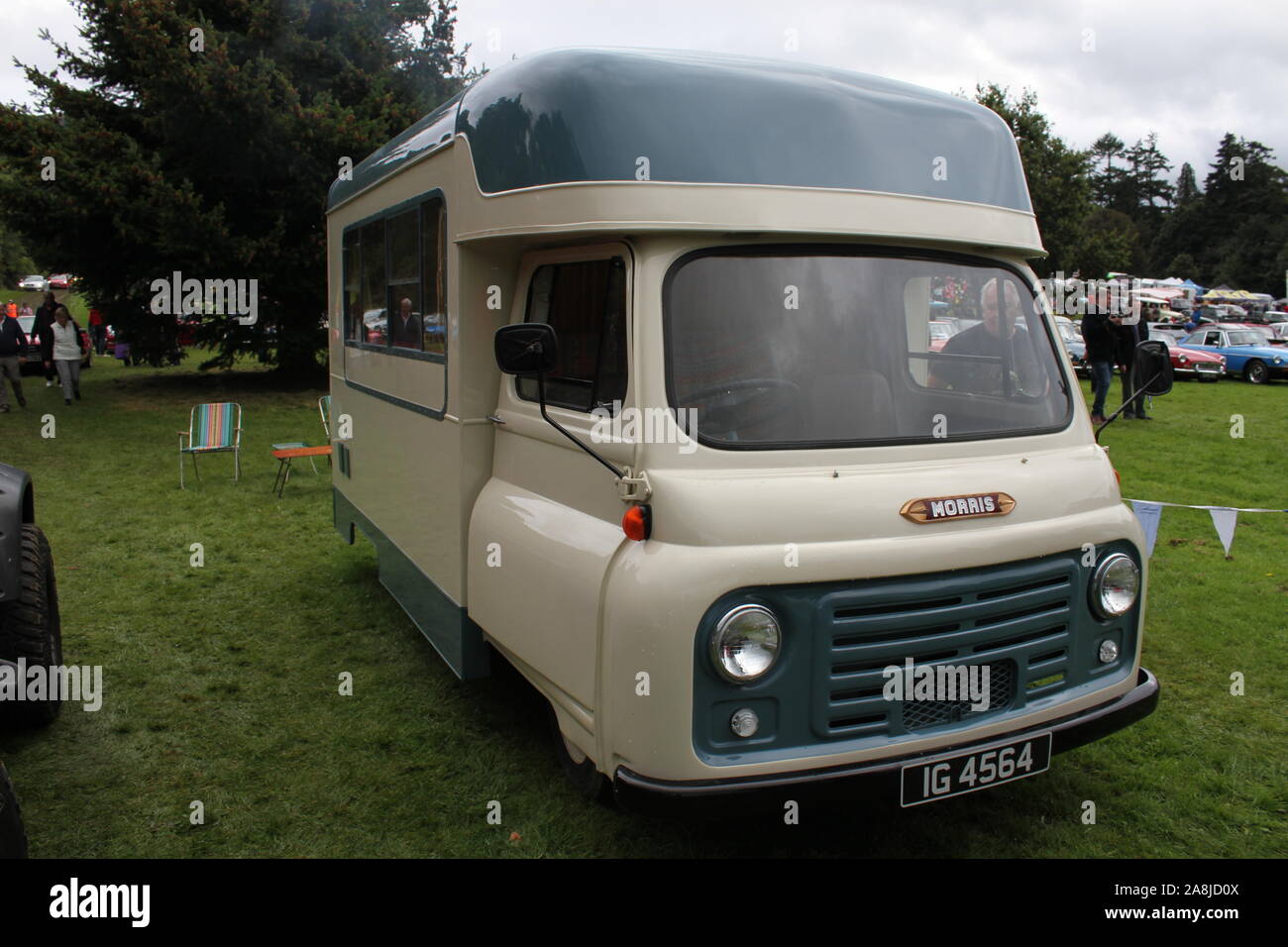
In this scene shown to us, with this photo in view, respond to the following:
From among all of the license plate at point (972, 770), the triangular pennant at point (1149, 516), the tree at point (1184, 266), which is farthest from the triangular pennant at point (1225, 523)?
the tree at point (1184, 266)

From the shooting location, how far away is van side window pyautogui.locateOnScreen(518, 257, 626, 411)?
369cm

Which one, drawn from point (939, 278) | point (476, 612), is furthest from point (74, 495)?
point (939, 278)

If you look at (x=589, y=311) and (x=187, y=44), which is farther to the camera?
(x=187, y=44)

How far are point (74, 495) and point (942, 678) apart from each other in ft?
35.0

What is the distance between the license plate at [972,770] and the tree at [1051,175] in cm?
2991

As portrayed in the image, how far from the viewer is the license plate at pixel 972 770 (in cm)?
335

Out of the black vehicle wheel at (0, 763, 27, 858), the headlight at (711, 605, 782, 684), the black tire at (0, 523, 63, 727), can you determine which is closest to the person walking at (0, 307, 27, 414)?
the black tire at (0, 523, 63, 727)

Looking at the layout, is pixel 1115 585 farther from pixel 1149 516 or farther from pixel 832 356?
pixel 1149 516

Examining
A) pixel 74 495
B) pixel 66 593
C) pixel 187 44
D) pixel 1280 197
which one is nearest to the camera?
pixel 66 593

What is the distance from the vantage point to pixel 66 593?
741 centimetres

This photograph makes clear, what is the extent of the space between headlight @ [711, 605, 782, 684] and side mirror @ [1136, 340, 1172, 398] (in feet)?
7.09

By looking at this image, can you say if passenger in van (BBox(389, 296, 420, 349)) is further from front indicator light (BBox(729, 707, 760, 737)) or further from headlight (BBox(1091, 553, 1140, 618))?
headlight (BBox(1091, 553, 1140, 618))

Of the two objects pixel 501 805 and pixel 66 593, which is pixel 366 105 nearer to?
pixel 66 593

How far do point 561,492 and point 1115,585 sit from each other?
2142mm
